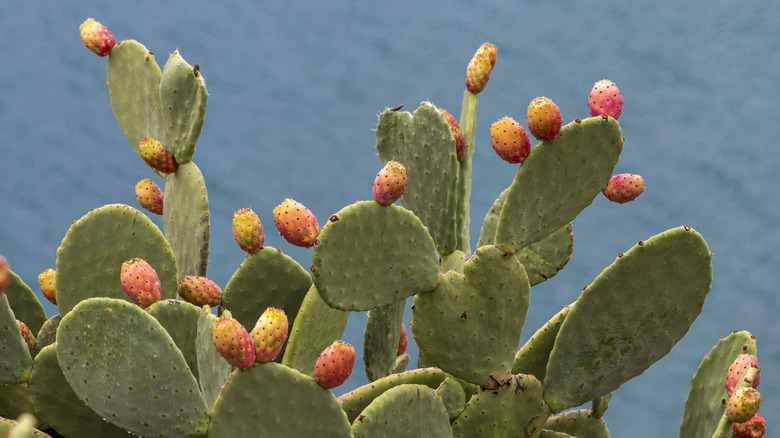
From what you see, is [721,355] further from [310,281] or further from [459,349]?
[310,281]

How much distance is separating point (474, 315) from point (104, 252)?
0.39 meters

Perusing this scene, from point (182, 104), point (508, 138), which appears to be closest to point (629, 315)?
point (508, 138)

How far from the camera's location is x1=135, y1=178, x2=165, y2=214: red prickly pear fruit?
1177 mm

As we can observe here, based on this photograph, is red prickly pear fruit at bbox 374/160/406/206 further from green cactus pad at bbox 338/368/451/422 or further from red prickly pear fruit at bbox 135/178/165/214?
red prickly pear fruit at bbox 135/178/165/214

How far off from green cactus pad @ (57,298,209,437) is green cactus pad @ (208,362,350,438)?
4 cm

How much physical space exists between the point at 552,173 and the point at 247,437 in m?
0.37

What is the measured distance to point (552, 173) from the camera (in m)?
0.90

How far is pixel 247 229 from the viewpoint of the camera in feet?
3.04

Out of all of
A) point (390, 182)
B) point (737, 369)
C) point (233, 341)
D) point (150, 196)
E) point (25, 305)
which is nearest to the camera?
point (233, 341)

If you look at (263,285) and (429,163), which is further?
(429,163)

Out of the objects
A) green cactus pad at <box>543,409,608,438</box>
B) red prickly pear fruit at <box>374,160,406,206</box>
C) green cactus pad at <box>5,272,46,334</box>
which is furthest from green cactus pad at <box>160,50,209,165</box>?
green cactus pad at <box>543,409,608,438</box>

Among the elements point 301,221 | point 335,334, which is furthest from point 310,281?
point 301,221

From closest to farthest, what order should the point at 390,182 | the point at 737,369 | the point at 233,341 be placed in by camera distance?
1. the point at 233,341
2. the point at 390,182
3. the point at 737,369

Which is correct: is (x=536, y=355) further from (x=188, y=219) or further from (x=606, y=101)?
(x=188, y=219)
